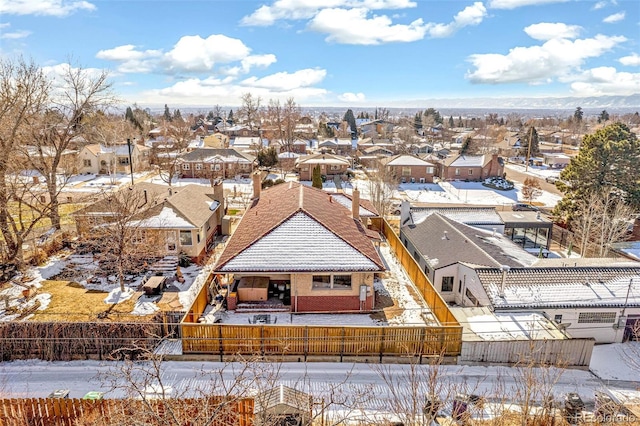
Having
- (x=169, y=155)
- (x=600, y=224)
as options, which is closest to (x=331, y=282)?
(x=600, y=224)

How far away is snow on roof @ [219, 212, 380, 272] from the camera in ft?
62.9

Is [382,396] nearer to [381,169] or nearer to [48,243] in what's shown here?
[48,243]

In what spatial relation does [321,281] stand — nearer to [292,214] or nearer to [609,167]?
[292,214]

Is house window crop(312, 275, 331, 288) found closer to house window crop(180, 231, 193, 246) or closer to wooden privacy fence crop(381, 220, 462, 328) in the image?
wooden privacy fence crop(381, 220, 462, 328)

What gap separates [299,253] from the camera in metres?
19.8

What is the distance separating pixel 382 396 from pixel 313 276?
6.86 meters

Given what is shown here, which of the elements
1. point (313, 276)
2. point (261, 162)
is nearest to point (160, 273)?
point (313, 276)

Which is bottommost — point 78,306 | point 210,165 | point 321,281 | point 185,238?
point 78,306

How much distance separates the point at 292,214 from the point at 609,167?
3173cm

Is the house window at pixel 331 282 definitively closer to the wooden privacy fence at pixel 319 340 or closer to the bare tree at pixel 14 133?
the wooden privacy fence at pixel 319 340

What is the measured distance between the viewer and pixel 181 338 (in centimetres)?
1672

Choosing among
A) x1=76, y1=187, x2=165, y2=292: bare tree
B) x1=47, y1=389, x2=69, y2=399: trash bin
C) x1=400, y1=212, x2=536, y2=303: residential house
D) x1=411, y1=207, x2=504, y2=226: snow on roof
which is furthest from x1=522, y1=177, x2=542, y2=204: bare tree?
x1=47, y1=389, x2=69, y2=399: trash bin

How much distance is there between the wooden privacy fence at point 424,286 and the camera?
60.7 ft

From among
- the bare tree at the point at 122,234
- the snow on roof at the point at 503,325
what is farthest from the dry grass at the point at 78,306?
the snow on roof at the point at 503,325
